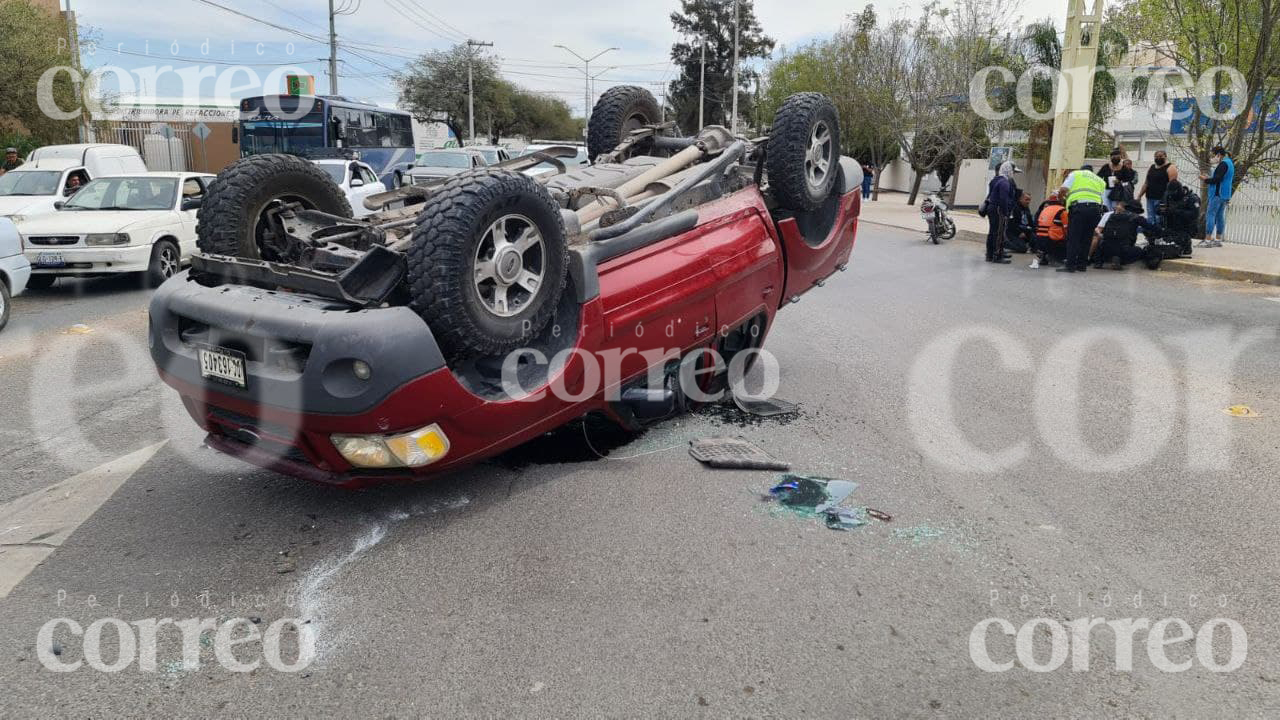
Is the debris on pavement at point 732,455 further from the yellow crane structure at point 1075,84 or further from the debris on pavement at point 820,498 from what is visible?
the yellow crane structure at point 1075,84

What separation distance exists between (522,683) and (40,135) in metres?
34.4

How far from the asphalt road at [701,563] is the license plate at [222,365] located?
2.37 ft

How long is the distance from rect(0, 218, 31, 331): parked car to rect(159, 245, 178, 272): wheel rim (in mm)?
2142

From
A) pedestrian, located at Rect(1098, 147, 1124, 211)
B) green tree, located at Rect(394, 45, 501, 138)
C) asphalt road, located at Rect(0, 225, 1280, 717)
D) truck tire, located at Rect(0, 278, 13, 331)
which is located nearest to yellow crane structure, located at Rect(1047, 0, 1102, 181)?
pedestrian, located at Rect(1098, 147, 1124, 211)

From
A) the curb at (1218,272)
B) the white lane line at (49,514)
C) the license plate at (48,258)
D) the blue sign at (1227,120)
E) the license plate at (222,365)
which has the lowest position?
the white lane line at (49,514)

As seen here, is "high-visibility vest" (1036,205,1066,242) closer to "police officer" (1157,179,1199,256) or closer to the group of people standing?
the group of people standing

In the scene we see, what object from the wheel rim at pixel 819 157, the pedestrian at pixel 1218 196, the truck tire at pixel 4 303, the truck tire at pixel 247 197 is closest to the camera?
the truck tire at pixel 247 197

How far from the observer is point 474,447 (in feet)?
13.4

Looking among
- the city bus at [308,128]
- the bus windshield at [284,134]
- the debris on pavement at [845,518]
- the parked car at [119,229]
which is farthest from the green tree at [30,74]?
the debris on pavement at [845,518]

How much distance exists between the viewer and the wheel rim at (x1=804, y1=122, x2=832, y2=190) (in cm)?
623

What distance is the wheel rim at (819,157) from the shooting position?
623cm

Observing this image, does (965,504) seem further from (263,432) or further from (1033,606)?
(263,432)

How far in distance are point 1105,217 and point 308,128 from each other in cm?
1884

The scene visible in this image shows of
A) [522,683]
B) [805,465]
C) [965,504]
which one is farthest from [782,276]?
[522,683]
